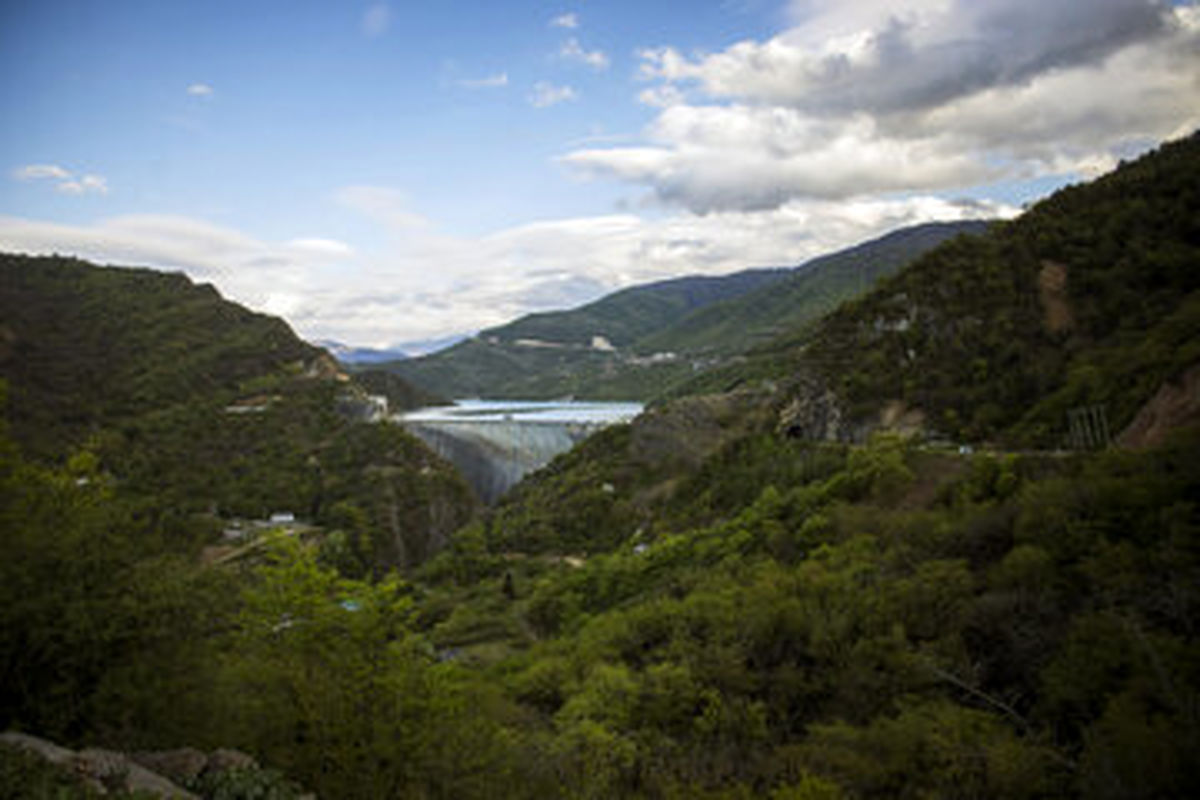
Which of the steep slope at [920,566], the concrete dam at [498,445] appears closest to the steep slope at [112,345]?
the concrete dam at [498,445]

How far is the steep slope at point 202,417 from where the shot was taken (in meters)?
62.2

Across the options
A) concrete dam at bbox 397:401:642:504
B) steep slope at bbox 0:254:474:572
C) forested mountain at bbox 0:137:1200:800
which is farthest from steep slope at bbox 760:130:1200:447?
concrete dam at bbox 397:401:642:504

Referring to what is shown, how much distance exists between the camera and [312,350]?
317 feet

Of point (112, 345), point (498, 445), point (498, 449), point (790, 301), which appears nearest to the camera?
point (112, 345)

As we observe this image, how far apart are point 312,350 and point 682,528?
232 ft

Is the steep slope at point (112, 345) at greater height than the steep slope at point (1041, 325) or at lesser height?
greater

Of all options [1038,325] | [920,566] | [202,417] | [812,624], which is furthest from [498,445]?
[920,566]

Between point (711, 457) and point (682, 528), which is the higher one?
point (711, 457)

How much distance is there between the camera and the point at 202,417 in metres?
73.0

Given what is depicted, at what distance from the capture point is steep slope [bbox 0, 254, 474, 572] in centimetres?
6225

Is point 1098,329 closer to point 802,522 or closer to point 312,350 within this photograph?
point 802,522

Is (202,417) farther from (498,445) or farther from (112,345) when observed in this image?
(498,445)

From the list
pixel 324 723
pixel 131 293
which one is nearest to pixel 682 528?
pixel 324 723

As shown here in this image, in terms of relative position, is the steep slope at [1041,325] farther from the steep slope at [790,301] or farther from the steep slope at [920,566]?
the steep slope at [790,301]
